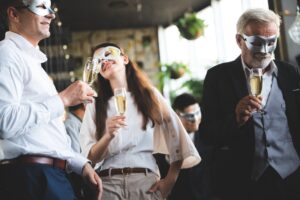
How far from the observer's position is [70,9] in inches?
331

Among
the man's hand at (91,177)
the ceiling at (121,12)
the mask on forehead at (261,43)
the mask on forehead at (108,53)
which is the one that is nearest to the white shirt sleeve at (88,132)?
the mask on forehead at (108,53)

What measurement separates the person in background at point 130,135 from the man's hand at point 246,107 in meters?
0.44

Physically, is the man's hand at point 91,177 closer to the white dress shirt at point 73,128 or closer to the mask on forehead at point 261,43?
the mask on forehead at point 261,43

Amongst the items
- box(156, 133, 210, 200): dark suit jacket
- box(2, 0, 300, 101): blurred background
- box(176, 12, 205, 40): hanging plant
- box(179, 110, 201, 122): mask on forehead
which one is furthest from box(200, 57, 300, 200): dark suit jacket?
box(176, 12, 205, 40): hanging plant

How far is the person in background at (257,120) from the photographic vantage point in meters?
2.10

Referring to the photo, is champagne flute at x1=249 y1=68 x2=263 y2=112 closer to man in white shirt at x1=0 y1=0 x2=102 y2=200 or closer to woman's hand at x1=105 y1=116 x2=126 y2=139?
woman's hand at x1=105 y1=116 x2=126 y2=139

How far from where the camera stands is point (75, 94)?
168cm

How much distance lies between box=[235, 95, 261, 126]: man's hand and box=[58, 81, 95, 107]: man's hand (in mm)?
676

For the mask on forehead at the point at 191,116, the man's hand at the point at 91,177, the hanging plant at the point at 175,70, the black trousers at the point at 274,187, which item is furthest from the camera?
the hanging plant at the point at 175,70

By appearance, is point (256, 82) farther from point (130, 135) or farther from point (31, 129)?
point (31, 129)

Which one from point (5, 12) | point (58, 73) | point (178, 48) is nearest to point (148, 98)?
point (5, 12)

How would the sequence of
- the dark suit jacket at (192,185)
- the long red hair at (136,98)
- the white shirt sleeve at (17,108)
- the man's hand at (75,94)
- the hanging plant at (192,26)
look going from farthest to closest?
the hanging plant at (192,26), the dark suit jacket at (192,185), the long red hair at (136,98), the man's hand at (75,94), the white shirt sleeve at (17,108)

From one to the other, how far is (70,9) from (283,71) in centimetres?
672

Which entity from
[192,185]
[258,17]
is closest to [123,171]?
[258,17]
